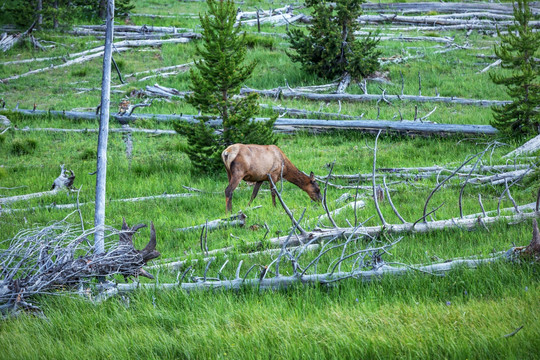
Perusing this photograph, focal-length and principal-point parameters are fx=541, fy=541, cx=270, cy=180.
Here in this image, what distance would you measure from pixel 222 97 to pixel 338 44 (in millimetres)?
7269

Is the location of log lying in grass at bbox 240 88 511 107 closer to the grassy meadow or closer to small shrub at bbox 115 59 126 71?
the grassy meadow

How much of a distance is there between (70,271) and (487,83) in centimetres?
1582

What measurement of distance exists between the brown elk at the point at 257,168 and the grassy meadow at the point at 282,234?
28cm

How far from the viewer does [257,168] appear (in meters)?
10.3

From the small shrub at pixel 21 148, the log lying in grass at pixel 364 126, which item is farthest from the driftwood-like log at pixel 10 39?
the small shrub at pixel 21 148

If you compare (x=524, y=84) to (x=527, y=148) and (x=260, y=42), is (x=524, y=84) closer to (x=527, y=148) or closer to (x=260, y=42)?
(x=527, y=148)

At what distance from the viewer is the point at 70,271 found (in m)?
5.57

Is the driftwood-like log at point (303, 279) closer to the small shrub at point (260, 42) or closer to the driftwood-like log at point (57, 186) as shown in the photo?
the driftwood-like log at point (57, 186)

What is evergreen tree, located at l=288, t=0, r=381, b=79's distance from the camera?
17875 mm

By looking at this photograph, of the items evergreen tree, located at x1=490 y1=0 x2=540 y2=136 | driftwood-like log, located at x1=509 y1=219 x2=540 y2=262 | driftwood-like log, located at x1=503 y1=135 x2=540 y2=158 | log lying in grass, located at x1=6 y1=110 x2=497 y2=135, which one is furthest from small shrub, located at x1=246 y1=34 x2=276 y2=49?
driftwood-like log, located at x1=509 y1=219 x2=540 y2=262

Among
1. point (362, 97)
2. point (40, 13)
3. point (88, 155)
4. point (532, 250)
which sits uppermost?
point (40, 13)

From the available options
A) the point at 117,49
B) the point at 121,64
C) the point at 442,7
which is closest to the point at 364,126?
the point at 121,64

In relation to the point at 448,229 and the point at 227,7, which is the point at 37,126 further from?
the point at 448,229

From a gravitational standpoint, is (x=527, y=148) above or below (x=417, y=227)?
above
